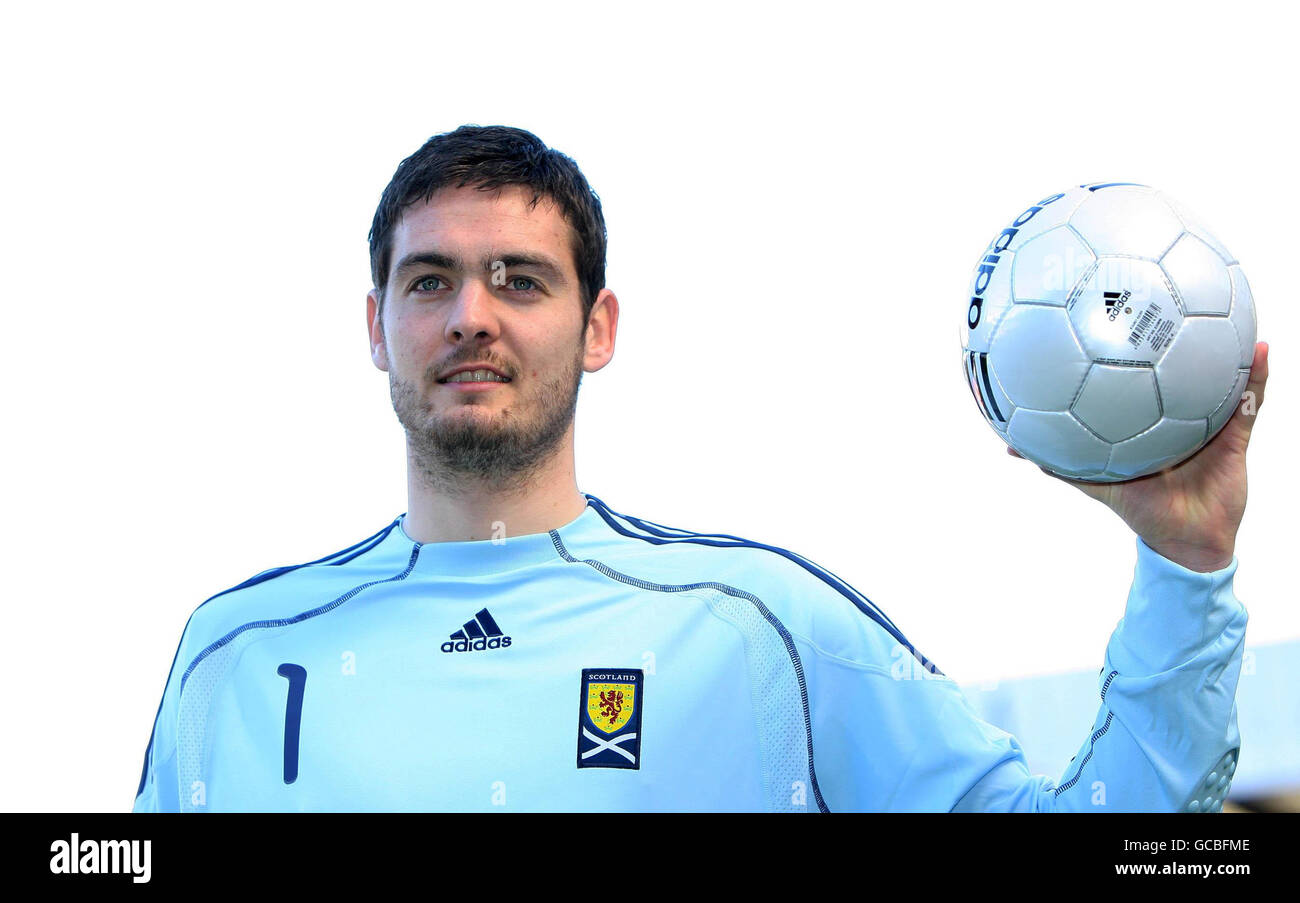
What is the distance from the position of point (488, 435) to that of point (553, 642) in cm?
58

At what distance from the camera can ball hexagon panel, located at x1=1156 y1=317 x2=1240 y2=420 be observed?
2.52 meters

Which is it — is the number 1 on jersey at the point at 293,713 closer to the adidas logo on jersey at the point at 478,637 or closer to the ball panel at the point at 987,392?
the adidas logo on jersey at the point at 478,637

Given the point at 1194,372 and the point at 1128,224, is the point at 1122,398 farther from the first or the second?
the point at 1128,224

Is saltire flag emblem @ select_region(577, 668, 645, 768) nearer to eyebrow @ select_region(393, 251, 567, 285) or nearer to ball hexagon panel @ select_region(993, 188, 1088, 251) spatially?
eyebrow @ select_region(393, 251, 567, 285)

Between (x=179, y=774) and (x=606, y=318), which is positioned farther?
(x=606, y=318)

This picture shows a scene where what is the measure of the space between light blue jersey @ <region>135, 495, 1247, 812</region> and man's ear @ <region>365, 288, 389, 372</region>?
61 cm

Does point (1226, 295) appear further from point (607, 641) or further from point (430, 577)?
point (430, 577)

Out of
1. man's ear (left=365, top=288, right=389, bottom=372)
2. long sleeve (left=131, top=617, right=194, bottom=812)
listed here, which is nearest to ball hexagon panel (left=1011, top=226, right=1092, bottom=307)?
man's ear (left=365, top=288, right=389, bottom=372)

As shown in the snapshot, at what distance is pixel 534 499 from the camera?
3273 millimetres

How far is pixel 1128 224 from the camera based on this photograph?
262 cm

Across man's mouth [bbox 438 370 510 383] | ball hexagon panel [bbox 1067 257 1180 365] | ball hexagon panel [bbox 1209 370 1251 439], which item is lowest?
ball hexagon panel [bbox 1209 370 1251 439]

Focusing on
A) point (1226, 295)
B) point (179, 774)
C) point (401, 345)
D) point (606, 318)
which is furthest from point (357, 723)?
point (1226, 295)

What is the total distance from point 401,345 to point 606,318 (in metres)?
0.74

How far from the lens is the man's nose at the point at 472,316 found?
302 centimetres
